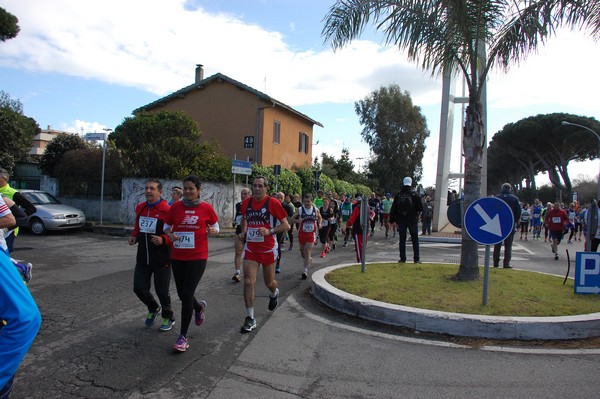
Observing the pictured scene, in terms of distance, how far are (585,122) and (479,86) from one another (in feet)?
150

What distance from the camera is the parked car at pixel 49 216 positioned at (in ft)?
50.9

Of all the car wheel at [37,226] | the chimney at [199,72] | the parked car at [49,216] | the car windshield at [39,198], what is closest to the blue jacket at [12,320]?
the parked car at [49,216]

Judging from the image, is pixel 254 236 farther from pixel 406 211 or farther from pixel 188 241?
pixel 406 211

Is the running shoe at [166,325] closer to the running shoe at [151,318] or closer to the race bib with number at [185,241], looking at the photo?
the running shoe at [151,318]

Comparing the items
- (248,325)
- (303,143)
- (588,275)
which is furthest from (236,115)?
(248,325)

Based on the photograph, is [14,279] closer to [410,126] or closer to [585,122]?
[410,126]

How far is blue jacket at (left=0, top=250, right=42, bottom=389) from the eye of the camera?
1.79 meters

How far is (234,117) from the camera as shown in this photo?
93.7 ft

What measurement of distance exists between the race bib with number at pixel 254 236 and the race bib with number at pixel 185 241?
855 mm

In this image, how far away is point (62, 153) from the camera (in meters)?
22.3

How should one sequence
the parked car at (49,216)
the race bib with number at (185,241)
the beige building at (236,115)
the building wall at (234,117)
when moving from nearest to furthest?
the race bib with number at (185,241) → the parked car at (49,216) → the beige building at (236,115) → the building wall at (234,117)

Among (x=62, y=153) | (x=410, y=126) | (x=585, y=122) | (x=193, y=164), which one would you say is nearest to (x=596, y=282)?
(x=193, y=164)

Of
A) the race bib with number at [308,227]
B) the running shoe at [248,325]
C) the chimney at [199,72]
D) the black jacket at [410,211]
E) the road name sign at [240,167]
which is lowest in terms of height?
the running shoe at [248,325]

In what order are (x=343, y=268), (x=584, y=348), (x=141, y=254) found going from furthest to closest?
(x=343, y=268) < (x=141, y=254) < (x=584, y=348)
